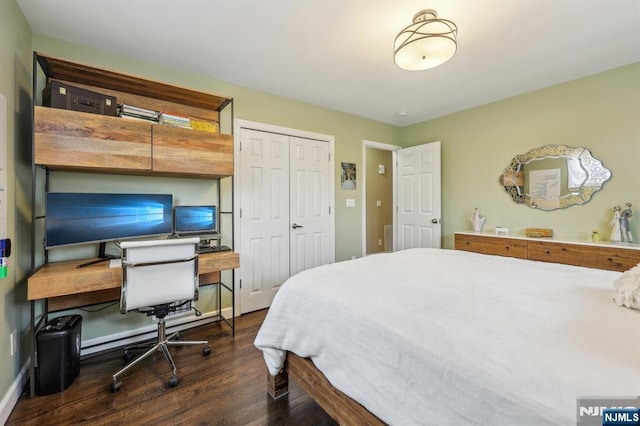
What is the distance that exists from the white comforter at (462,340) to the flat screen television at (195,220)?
1.44 metres

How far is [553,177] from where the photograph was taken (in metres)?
3.06

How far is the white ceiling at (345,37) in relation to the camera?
1816 millimetres

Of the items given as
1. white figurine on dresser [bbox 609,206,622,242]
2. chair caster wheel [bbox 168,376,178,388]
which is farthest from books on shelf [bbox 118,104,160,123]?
white figurine on dresser [bbox 609,206,622,242]

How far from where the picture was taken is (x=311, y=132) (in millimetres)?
3545

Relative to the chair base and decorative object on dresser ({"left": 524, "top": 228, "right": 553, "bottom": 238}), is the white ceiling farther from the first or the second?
the chair base

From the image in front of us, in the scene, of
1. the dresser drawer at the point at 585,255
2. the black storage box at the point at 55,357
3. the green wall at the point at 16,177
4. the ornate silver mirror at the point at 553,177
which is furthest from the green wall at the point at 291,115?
the dresser drawer at the point at 585,255

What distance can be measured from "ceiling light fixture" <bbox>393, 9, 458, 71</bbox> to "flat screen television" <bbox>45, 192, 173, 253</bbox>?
223 cm

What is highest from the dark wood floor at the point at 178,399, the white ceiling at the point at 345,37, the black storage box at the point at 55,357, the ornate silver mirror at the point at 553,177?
the white ceiling at the point at 345,37

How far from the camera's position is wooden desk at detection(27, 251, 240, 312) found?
168cm

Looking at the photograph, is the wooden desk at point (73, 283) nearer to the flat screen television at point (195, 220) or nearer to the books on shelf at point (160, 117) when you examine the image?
the flat screen television at point (195, 220)

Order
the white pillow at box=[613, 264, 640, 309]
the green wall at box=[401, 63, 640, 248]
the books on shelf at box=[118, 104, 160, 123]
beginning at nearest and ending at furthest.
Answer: the white pillow at box=[613, 264, 640, 309] < the books on shelf at box=[118, 104, 160, 123] < the green wall at box=[401, 63, 640, 248]

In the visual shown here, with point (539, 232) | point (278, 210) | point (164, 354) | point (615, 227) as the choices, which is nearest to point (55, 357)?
point (164, 354)

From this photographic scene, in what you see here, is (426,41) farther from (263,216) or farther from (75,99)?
(75,99)

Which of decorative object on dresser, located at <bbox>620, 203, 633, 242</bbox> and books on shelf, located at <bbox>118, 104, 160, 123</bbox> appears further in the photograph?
decorative object on dresser, located at <bbox>620, 203, 633, 242</bbox>
